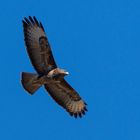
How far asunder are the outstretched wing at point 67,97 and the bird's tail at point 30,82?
689mm

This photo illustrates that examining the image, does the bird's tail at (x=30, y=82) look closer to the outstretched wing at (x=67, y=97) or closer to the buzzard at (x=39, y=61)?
the buzzard at (x=39, y=61)

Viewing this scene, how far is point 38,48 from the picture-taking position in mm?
20328

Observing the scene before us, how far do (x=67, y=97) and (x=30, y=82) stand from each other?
6.73ft

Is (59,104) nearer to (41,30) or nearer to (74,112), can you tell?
(74,112)

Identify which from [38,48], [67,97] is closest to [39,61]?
[38,48]

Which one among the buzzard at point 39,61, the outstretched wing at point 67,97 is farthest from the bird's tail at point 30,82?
the outstretched wing at point 67,97

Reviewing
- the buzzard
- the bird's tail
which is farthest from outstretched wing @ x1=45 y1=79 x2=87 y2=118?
the bird's tail

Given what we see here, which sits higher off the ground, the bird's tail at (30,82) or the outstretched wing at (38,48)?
the outstretched wing at (38,48)

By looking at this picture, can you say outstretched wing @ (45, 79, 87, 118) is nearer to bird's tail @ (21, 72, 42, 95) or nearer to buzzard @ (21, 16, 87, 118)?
buzzard @ (21, 16, 87, 118)

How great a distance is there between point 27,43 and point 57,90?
183 cm

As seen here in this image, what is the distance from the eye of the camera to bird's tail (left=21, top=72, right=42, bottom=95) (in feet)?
65.0

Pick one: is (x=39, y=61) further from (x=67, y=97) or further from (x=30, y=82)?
(x=67, y=97)

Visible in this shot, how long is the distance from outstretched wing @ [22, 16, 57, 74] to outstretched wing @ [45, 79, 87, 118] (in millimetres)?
577

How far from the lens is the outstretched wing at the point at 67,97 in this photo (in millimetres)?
21188
